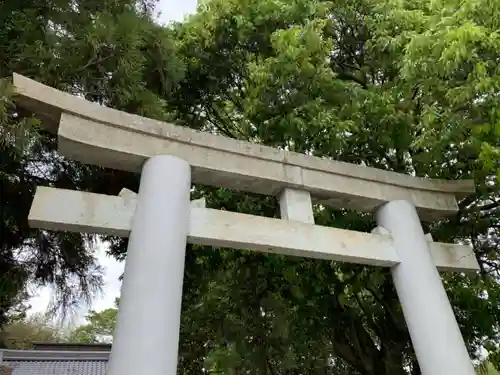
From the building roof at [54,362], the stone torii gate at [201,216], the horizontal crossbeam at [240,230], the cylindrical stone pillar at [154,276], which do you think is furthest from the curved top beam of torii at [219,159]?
the building roof at [54,362]

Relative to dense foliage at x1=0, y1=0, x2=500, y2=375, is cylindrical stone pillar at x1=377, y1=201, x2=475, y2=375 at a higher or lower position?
lower

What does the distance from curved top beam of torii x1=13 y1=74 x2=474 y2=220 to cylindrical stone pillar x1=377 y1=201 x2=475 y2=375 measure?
0.70 ft

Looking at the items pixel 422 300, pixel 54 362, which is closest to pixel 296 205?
pixel 422 300

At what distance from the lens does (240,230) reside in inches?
109

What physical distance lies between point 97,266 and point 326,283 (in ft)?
8.63

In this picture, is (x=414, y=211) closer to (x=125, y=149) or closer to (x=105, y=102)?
(x=125, y=149)

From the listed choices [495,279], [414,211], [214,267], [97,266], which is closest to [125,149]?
[97,266]

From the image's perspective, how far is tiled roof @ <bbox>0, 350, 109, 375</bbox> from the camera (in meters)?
5.35

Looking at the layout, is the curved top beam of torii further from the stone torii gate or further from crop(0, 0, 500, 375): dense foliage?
crop(0, 0, 500, 375): dense foliage

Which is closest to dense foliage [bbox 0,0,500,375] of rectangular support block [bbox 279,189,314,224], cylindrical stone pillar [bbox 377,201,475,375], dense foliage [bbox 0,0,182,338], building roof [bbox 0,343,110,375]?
dense foliage [bbox 0,0,182,338]

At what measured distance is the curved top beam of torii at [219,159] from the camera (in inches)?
103

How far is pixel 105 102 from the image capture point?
3.41m

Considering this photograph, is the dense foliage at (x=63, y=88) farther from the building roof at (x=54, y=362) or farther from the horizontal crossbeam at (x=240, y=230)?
the building roof at (x=54, y=362)

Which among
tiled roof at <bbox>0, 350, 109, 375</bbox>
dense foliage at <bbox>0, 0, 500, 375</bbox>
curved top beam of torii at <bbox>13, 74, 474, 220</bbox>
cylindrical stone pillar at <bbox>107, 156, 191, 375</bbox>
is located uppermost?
dense foliage at <bbox>0, 0, 500, 375</bbox>
